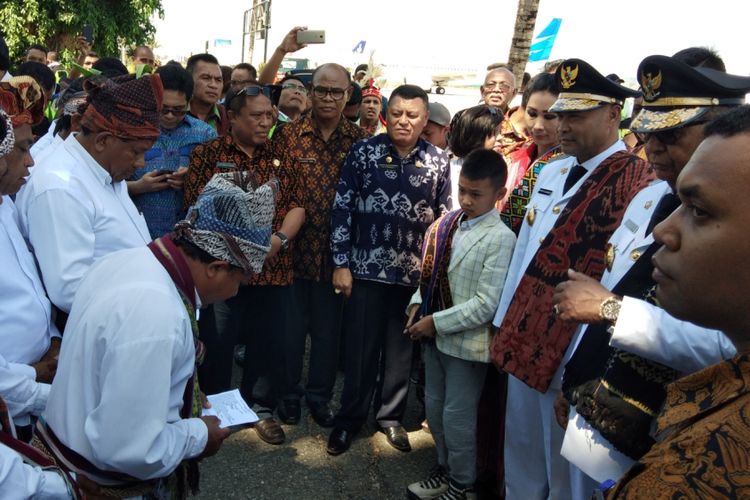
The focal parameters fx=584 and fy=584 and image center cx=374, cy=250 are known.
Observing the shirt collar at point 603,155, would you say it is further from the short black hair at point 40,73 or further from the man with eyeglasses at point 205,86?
the short black hair at point 40,73

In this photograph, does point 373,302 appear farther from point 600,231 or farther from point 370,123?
point 370,123

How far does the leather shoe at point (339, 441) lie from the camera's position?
380cm

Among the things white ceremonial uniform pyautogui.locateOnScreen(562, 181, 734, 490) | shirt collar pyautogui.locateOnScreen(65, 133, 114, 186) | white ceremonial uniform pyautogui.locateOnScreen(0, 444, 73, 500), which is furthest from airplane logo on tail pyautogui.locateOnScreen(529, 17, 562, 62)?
white ceremonial uniform pyautogui.locateOnScreen(0, 444, 73, 500)

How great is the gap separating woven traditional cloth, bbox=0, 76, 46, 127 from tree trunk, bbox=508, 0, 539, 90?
267 inches

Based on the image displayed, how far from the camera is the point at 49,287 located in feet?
7.82

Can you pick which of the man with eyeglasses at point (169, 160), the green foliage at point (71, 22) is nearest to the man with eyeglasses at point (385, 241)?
the man with eyeglasses at point (169, 160)

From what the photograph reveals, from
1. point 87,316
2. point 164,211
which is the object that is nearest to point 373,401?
point 164,211

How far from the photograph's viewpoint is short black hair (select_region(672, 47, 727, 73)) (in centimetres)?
237

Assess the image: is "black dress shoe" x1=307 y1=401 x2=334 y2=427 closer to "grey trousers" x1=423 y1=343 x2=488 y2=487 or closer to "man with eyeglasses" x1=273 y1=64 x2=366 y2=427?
"man with eyeglasses" x1=273 y1=64 x2=366 y2=427

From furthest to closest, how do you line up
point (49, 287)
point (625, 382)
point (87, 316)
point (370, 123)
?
1. point (370, 123)
2. point (49, 287)
3. point (625, 382)
4. point (87, 316)

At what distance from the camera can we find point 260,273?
12.1 ft

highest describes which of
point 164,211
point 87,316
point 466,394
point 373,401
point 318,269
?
point 87,316

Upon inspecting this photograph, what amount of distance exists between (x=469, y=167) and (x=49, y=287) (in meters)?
2.10

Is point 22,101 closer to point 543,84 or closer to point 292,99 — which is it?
point 543,84
